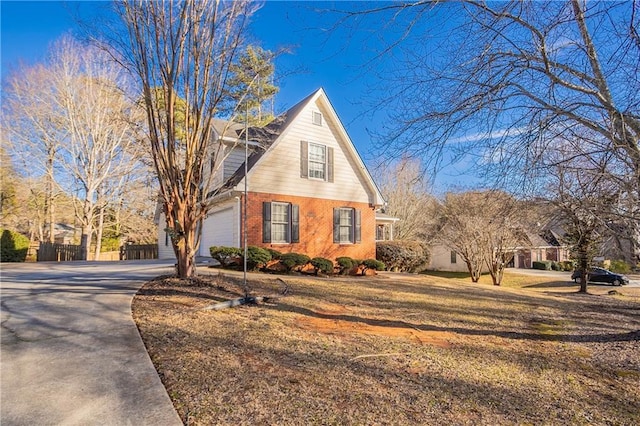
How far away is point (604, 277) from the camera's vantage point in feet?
77.4

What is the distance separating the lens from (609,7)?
3826 mm

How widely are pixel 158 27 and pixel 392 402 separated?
7.52 meters

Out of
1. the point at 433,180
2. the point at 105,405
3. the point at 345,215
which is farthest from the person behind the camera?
the point at 345,215

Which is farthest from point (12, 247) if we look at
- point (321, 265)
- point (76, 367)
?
point (76, 367)

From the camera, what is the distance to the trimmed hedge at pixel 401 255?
17.5 m

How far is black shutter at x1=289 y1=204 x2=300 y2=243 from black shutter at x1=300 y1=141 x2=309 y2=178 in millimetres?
1367

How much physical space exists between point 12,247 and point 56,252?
2.31 meters

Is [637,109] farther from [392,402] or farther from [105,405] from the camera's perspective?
[105,405]

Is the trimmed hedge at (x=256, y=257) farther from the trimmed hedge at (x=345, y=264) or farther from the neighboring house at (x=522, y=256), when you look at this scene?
the neighboring house at (x=522, y=256)

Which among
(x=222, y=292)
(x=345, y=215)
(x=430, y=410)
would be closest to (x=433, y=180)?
(x=430, y=410)

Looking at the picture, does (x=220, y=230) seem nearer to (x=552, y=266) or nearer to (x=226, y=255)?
(x=226, y=255)

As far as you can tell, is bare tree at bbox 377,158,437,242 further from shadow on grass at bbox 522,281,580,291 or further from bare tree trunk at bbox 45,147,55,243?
bare tree trunk at bbox 45,147,55,243

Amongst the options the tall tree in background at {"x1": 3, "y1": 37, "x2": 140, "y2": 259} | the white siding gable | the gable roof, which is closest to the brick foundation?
the white siding gable

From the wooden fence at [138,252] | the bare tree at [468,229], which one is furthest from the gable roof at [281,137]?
the wooden fence at [138,252]
